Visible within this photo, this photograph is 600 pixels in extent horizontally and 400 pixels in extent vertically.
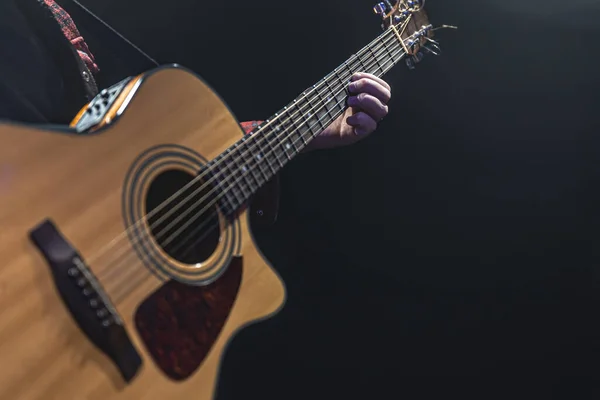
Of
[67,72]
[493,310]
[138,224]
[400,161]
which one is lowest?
[493,310]

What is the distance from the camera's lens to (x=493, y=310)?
1271mm

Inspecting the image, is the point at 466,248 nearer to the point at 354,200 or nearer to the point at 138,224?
the point at 354,200

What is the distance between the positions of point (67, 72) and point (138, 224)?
422 millimetres

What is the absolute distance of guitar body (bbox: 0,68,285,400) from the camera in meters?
0.46

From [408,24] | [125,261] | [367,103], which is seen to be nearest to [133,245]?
[125,261]

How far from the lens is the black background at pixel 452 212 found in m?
1.22

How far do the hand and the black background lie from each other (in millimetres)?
255

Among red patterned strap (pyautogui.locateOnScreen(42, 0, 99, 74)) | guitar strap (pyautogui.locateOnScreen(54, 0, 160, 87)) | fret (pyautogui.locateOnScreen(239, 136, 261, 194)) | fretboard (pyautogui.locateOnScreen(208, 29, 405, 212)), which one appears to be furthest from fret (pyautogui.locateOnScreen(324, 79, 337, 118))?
red patterned strap (pyautogui.locateOnScreen(42, 0, 99, 74))

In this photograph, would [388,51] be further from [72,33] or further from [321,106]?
[72,33]

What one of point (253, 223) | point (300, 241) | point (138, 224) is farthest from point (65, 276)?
point (300, 241)

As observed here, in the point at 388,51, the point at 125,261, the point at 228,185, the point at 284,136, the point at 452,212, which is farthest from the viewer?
the point at 452,212

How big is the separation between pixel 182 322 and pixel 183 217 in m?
0.13

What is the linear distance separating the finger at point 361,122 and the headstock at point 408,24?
0.21 metres

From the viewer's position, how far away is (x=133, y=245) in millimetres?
531
